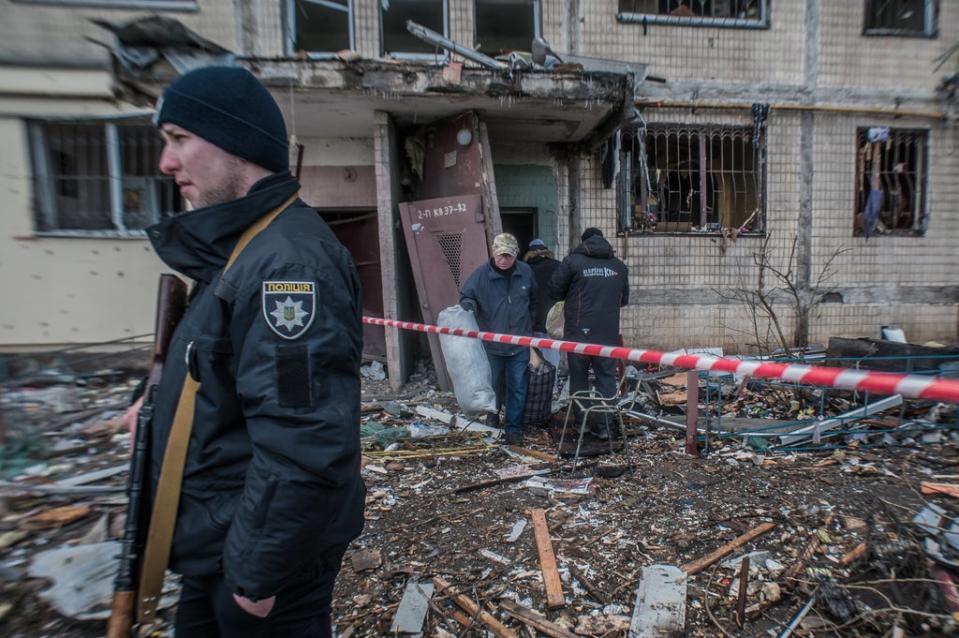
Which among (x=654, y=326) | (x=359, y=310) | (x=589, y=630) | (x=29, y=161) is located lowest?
(x=589, y=630)

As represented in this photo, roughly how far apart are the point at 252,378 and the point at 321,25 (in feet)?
24.4

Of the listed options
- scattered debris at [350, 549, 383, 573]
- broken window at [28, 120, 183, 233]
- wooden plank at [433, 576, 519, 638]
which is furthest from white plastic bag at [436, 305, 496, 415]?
broken window at [28, 120, 183, 233]

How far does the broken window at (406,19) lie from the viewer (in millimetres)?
6785

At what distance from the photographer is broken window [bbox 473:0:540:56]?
690 cm

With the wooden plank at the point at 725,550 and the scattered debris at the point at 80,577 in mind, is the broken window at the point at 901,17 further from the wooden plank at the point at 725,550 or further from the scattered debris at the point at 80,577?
the scattered debris at the point at 80,577

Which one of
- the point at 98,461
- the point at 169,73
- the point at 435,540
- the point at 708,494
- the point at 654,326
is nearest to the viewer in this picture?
the point at 435,540

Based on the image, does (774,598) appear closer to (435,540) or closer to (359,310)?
(435,540)

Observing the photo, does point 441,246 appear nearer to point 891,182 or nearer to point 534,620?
point 534,620

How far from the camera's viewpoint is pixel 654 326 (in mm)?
7355

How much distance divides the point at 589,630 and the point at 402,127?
6.33 m

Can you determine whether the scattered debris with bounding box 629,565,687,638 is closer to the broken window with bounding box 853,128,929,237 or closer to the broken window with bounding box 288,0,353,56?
the broken window with bounding box 288,0,353,56

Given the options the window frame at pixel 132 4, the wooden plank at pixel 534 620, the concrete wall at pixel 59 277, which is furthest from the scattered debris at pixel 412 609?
the window frame at pixel 132 4

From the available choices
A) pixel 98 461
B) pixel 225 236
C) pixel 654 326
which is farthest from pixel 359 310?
pixel 654 326

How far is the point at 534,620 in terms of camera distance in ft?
6.98
